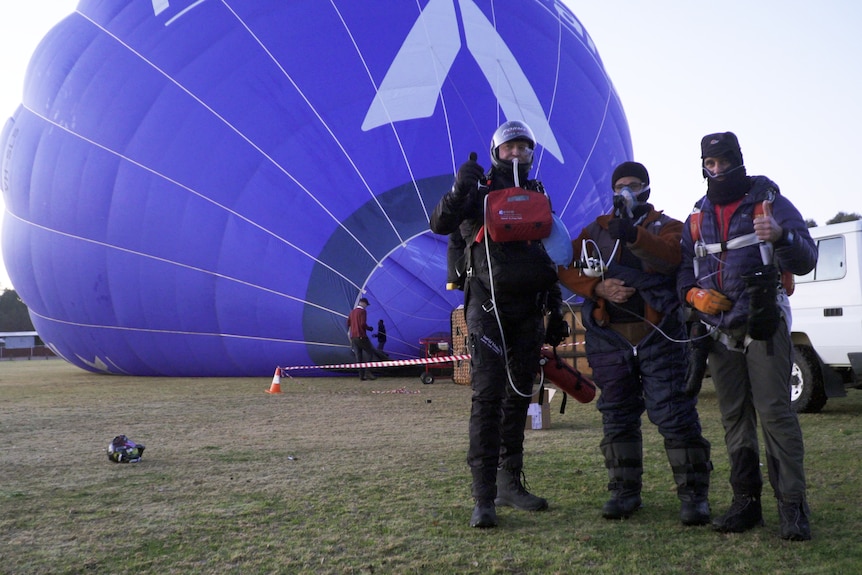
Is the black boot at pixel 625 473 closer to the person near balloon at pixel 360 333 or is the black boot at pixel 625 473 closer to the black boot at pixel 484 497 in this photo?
the black boot at pixel 484 497

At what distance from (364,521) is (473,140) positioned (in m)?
8.66

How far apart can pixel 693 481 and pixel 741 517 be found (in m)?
0.25

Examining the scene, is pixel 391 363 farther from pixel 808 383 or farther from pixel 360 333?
pixel 808 383

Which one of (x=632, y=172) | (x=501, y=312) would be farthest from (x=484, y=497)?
(x=632, y=172)

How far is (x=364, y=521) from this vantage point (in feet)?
11.9

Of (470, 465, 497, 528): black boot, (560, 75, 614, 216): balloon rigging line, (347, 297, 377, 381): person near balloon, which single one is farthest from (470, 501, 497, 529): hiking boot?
(560, 75, 614, 216): balloon rigging line

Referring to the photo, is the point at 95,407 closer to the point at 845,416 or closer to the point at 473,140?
the point at 473,140

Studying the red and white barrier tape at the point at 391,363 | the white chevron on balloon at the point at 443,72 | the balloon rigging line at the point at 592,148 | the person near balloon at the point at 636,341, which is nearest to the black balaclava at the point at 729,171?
the person near balloon at the point at 636,341

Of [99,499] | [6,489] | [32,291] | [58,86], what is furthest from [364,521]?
[32,291]

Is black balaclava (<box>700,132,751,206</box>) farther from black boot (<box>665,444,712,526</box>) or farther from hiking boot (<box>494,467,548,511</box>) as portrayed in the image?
hiking boot (<box>494,467,548,511</box>)

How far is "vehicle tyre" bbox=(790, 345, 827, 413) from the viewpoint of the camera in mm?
7363

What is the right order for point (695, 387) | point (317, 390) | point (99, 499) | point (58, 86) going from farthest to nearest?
point (58, 86) → point (317, 390) → point (99, 499) → point (695, 387)

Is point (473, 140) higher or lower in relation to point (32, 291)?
higher

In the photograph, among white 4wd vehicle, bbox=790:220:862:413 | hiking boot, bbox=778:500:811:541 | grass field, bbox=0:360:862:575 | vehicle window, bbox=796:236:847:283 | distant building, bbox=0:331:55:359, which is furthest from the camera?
distant building, bbox=0:331:55:359
